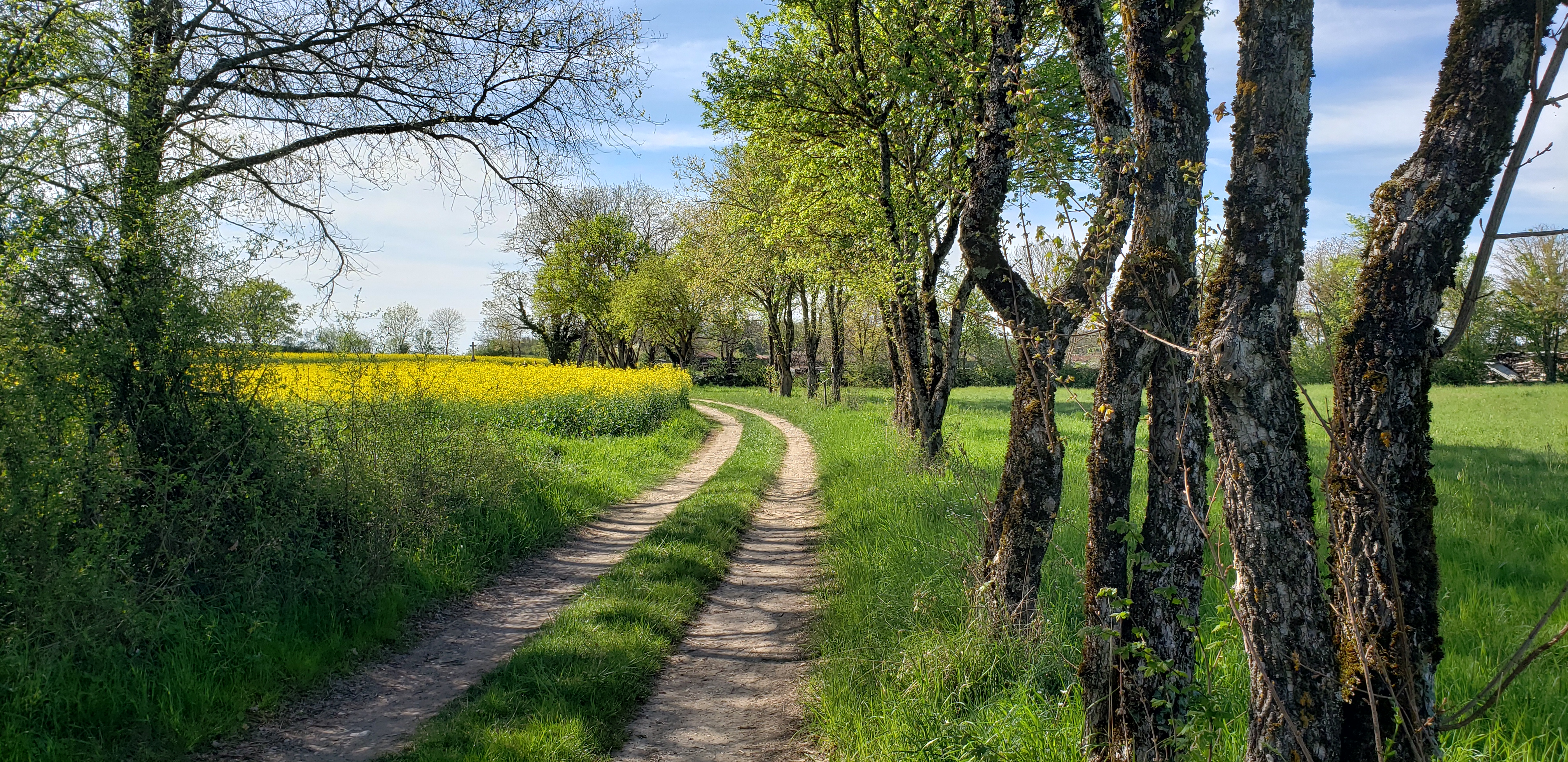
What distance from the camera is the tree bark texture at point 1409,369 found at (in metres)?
1.74

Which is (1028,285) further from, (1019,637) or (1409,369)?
(1409,369)

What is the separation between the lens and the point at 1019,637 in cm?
461

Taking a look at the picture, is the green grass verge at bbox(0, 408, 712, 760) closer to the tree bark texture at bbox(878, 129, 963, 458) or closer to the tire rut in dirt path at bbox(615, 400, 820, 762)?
the tire rut in dirt path at bbox(615, 400, 820, 762)

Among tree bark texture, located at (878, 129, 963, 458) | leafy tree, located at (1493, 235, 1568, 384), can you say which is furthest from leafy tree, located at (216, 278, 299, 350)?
leafy tree, located at (1493, 235, 1568, 384)

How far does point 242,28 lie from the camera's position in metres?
7.38

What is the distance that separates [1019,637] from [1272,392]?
9.85 ft

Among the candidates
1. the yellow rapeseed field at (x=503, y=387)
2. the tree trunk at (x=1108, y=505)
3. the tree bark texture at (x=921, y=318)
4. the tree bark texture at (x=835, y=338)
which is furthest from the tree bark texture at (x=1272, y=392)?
the tree bark texture at (x=835, y=338)

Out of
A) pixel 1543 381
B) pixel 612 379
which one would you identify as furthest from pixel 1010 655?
pixel 1543 381

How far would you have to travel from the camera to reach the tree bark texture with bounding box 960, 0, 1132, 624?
11.3ft

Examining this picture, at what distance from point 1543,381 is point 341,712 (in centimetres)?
5612

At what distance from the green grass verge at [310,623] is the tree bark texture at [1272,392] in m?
5.43

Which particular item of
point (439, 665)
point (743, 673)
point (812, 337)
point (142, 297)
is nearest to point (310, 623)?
point (439, 665)

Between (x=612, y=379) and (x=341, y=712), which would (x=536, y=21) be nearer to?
(x=341, y=712)

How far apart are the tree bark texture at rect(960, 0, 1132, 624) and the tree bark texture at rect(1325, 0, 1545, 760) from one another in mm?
1195
